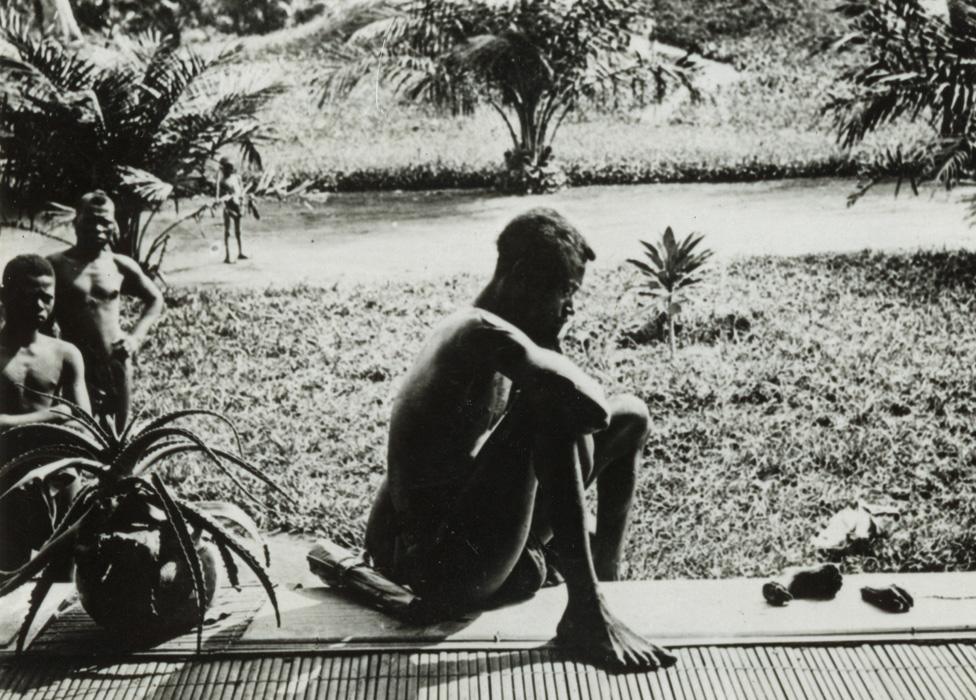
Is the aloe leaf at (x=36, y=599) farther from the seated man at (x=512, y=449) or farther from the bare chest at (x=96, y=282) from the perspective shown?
the bare chest at (x=96, y=282)

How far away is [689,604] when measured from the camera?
279cm

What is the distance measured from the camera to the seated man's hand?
2441 millimetres

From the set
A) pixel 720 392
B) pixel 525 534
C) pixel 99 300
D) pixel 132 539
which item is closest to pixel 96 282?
pixel 99 300

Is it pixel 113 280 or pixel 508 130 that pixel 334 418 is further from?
pixel 508 130

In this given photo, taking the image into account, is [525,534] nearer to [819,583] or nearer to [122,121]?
[819,583]

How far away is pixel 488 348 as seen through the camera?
2.48 meters

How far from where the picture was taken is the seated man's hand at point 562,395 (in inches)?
96.1

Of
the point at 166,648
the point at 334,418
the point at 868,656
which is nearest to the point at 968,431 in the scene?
A: the point at 868,656

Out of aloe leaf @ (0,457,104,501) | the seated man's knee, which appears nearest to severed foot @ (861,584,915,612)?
the seated man's knee

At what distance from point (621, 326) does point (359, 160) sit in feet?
4.55

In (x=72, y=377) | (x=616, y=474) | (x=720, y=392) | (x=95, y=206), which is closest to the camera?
(x=616, y=474)

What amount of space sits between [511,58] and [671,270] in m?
1.17

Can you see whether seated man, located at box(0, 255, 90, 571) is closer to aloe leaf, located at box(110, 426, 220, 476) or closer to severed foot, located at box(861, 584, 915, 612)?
aloe leaf, located at box(110, 426, 220, 476)

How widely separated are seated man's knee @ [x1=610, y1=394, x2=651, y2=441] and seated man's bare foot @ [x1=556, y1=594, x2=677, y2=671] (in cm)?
48
